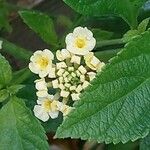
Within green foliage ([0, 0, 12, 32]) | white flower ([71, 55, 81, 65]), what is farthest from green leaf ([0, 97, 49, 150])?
green foliage ([0, 0, 12, 32])

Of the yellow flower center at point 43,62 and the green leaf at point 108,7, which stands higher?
the green leaf at point 108,7

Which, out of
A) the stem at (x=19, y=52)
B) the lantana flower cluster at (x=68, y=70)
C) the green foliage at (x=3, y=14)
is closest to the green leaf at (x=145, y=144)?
the lantana flower cluster at (x=68, y=70)

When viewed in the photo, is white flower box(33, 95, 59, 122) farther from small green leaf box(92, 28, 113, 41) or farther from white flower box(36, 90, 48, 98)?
small green leaf box(92, 28, 113, 41)

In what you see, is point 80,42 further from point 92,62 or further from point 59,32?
point 59,32

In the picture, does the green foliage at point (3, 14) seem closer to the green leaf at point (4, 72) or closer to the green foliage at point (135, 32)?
the green leaf at point (4, 72)

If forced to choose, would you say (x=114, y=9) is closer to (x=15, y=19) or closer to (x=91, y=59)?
(x=91, y=59)

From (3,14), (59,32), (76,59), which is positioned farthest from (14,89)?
(59,32)

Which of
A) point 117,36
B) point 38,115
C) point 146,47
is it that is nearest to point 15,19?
point 117,36

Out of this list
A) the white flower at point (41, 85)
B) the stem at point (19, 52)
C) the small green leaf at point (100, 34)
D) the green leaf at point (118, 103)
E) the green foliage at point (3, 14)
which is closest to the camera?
the green leaf at point (118, 103)
